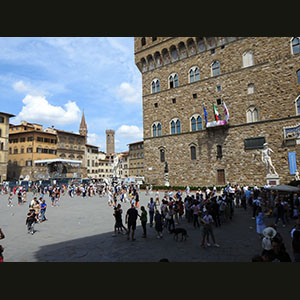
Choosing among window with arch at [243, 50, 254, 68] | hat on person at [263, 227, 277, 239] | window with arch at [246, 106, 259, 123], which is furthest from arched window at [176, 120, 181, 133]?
hat on person at [263, 227, 277, 239]

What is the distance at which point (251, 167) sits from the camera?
2538 centimetres

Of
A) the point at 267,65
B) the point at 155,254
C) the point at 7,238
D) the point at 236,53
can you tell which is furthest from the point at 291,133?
the point at 7,238

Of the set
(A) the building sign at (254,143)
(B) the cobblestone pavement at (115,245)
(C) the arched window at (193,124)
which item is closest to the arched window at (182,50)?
(C) the arched window at (193,124)

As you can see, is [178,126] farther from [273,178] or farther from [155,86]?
[273,178]

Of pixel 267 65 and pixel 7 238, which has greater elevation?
pixel 267 65

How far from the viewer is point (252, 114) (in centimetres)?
2575

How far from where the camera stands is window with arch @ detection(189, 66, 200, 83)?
29844 millimetres

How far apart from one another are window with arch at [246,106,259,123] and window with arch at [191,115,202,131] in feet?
19.3

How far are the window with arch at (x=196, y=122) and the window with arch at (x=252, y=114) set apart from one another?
5.89 meters

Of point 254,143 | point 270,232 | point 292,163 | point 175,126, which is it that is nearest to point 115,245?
point 270,232

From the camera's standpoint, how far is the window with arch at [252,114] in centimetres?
2551

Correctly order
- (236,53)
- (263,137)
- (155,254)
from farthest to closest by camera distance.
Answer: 1. (236,53)
2. (263,137)
3. (155,254)

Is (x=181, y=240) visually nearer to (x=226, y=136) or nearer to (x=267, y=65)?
(x=226, y=136)

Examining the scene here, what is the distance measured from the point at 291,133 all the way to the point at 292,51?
8678mm
